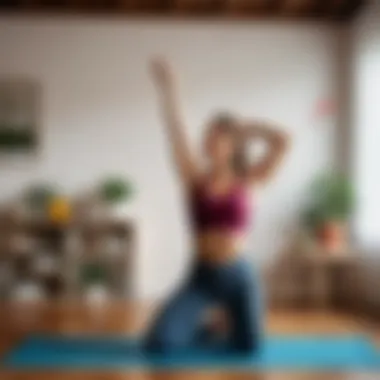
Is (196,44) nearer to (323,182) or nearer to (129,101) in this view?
(129,101)

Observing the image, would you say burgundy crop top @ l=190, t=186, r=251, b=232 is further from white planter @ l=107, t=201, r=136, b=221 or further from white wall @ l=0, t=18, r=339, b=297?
white wall @ l=0, t=18, r=339, b=297

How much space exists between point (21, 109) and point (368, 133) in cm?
223

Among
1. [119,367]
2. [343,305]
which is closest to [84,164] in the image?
[343,305]

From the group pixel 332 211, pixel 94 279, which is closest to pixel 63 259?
pixel 94 279

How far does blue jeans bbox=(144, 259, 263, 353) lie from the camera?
3008 mm

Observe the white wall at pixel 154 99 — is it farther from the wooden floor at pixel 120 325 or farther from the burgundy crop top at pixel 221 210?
the burgundy crop top at pixel 221 210

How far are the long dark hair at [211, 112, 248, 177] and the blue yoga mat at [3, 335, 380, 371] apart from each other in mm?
751

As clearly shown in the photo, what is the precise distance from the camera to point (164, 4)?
491 centimetres

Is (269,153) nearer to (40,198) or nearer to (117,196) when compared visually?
(117,196)

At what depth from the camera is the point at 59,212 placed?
4.69 m

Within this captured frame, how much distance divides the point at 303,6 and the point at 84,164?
1749 millimetres

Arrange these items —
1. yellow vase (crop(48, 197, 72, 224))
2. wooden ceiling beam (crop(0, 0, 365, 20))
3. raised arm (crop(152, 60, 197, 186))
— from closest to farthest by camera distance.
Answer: raised arm (crop(152, 60, 197, 186)) < yellow vase (crop(48, 197, 72, 224)) < wooden ceiling beam (crop(0, 0, 365, 20))

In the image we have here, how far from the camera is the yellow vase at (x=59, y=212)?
468 cm

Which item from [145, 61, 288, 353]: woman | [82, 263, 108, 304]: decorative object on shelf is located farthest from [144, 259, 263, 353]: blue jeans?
[82, 263, 108, 304]: decorative object on shelf
